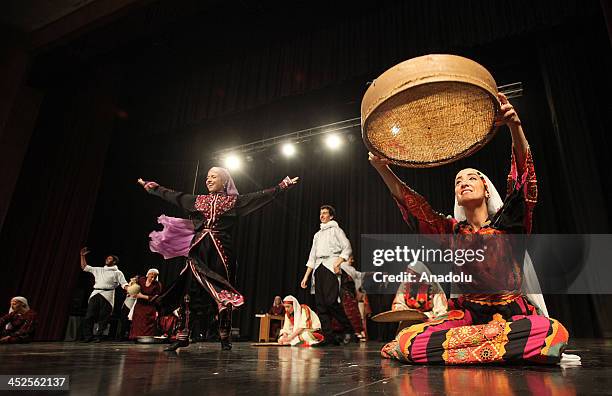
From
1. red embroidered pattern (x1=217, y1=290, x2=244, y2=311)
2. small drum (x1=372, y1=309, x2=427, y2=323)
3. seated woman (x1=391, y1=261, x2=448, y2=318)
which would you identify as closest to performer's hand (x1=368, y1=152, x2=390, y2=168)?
red embroidered pattern (x1=217, y1=290, x2=244, y2=311)

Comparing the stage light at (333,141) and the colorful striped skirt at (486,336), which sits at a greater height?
the stage light at (333,141)

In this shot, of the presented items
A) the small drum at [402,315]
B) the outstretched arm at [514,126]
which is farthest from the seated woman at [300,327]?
the outstretched arm at [514,126]

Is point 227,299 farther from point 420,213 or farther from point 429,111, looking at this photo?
point 429,111

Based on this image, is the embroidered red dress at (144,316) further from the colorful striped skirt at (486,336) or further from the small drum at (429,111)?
the small drum at (429,111)

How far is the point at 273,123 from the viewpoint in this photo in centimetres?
705

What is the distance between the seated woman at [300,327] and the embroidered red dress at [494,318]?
2.39 meters

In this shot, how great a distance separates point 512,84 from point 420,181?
7.37 ft

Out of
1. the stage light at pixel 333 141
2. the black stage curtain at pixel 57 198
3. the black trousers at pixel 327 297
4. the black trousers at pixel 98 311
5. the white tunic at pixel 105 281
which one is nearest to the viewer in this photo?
the black trousers at pixel 327 297

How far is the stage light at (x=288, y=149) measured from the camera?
758cm

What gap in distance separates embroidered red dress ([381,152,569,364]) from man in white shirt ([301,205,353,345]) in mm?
2534

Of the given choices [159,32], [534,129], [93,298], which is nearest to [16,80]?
[159,32]

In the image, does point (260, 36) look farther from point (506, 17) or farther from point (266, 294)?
point (266, 294)

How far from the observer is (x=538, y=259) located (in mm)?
5629

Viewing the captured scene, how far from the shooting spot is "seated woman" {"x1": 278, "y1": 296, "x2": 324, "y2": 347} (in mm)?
4289
